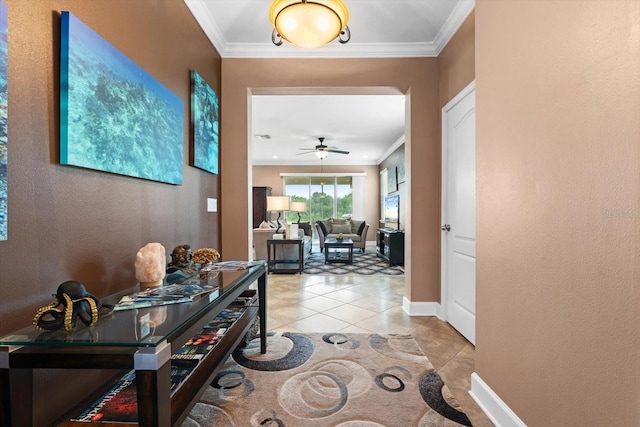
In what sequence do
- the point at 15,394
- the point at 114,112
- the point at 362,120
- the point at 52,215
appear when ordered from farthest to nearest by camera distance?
the point at 362,120
the point at 114,112
the point at 52,215
the point at 15,394

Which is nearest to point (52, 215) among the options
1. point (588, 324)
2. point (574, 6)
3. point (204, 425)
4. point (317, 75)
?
point (204, 425)

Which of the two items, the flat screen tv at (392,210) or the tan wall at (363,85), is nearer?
the tan wall at (363,85)

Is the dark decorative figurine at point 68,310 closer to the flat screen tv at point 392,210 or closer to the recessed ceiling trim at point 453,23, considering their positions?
the recessed ceiling trim at point 453,23

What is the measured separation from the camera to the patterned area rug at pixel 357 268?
5074mm

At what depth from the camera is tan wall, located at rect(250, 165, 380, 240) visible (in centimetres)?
892

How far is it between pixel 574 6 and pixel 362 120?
4.23m

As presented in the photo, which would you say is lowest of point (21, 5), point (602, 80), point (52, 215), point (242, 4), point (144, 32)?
point (52, 215)

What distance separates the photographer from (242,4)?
2.32 m

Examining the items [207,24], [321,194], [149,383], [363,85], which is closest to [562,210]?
[149,383]

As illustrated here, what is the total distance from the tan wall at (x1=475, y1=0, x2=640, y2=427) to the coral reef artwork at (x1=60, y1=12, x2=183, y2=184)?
6.19 ft

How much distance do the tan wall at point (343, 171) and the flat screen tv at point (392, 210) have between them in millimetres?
1272

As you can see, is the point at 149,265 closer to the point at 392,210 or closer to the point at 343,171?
the point at 392,210

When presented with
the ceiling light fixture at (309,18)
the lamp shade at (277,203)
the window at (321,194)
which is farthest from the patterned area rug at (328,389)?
the window at (321,194)

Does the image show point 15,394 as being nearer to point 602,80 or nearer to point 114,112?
point 114,112
